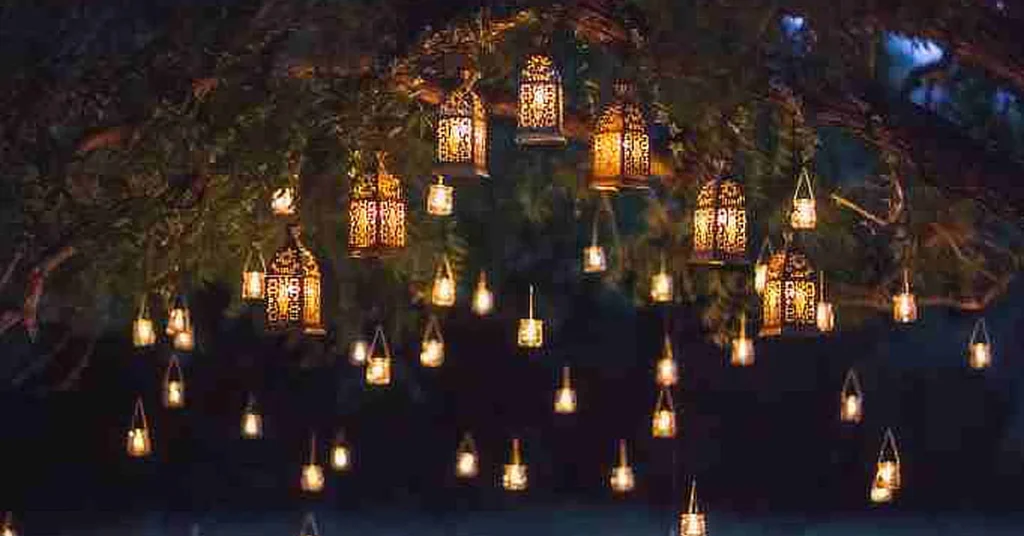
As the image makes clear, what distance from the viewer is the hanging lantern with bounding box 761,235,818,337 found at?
9492 mm

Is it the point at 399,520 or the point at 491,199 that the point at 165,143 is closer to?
the point at 491,199

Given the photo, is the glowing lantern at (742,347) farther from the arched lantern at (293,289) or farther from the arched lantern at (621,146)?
the arched lantern at (621,146)

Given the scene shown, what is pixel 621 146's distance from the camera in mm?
8742

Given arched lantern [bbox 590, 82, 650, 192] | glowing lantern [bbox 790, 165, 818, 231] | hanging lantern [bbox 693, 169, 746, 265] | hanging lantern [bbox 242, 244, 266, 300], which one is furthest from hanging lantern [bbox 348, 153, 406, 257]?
glowing lantern [bbox 790, 165, 818, 231]

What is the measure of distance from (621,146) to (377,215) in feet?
3.44

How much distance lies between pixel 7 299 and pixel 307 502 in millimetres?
7872

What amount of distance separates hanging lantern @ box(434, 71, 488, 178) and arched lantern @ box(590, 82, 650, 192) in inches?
18.6

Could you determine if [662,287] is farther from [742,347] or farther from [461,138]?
[461,138]

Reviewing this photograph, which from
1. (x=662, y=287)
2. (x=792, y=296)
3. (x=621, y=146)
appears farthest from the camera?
(x=662, y=287)

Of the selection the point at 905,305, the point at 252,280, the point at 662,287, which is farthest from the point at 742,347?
the point at 252,280

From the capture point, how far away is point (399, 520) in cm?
1959

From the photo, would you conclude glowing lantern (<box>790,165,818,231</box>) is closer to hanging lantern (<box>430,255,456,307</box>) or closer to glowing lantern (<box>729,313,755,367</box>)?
glowing lantern (<box>729,313,755,367</box>)

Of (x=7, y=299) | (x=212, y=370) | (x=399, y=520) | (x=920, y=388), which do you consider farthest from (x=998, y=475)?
(x=7, y=299)

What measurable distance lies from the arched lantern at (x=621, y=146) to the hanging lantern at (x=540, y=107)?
0.17 m
